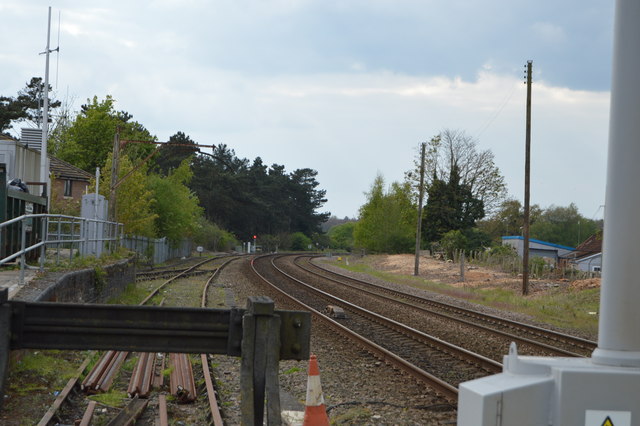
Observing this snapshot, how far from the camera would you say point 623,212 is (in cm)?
288

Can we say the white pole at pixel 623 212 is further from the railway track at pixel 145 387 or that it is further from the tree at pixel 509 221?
the tree at pixel 509 221

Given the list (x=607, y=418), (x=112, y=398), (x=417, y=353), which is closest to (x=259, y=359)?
(x=607, y=418)

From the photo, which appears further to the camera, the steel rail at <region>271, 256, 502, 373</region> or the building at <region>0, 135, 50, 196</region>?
the building at <region>0, 135, 50, 196</region>

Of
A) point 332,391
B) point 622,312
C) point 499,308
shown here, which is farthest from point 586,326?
point 622,312

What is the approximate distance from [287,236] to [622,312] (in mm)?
100194

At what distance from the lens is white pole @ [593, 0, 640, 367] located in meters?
2.87

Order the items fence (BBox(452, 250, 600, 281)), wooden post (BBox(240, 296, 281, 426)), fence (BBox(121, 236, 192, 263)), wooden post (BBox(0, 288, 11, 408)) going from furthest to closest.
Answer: fence (BBox(121, 236, 192, 263)) → fence (BBox(452, 250, 600, 281)) → wooden post (BBox(240, 296, 281, 426)) → wooden post (BBox(0, 288, 11, 408))

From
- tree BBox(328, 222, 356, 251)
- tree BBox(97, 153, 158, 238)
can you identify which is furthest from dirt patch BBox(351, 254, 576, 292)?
tree BBox(328, 222, 356, 251)

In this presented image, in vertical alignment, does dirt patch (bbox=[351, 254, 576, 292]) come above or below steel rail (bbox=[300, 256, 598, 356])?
below

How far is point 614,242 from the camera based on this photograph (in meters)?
2.90

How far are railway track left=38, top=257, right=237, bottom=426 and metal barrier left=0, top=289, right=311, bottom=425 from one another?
1.75 meters

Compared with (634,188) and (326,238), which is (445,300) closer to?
Result: (634,188)

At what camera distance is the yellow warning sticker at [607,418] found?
A: 109 inches

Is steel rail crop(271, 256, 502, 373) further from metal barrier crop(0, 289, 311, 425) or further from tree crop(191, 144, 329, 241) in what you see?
tree crop(191, 144, 329, 241)
